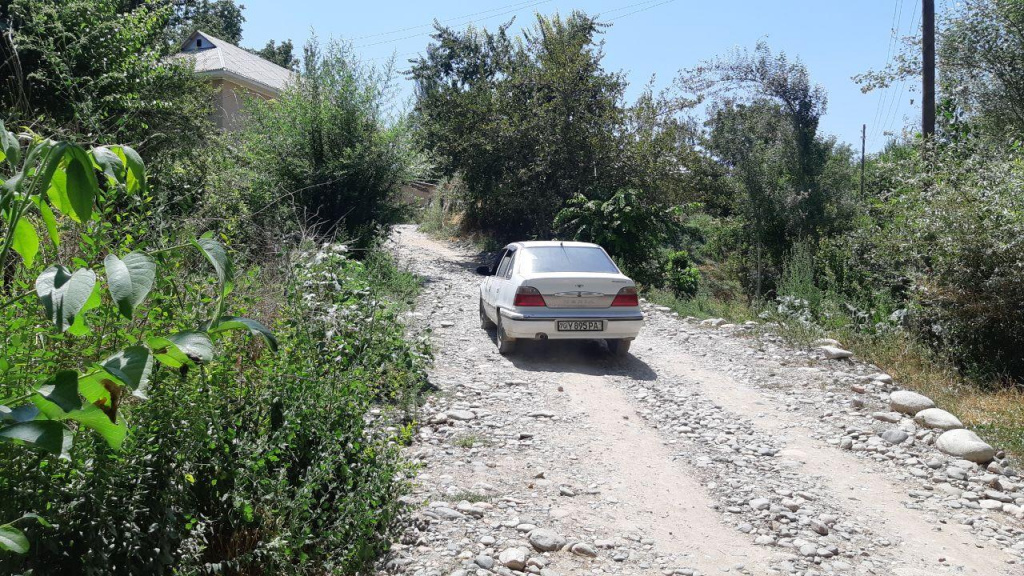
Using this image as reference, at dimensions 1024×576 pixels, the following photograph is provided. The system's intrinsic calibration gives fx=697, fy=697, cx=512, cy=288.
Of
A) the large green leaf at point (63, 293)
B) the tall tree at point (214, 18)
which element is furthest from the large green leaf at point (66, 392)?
the tall tree at point (214, 18)

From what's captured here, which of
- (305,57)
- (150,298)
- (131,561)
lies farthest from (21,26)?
(131,561)

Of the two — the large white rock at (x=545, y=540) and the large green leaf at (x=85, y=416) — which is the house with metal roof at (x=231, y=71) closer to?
the large white rock at (x=545, y=540)

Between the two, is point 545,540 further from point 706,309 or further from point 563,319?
point 706,309

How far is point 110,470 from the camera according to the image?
267 centimetres

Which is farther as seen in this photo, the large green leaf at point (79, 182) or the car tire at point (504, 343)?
the car tire at point (504, 343)

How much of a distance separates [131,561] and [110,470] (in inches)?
17.8

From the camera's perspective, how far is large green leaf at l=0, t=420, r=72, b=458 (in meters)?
1.09

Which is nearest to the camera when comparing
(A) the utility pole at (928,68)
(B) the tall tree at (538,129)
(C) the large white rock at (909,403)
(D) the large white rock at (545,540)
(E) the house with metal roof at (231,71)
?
(D) the large white rock at (545,540)

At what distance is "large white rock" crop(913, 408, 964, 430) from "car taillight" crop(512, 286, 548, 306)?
4.43m

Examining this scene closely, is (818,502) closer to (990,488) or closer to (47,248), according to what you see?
(990,488)

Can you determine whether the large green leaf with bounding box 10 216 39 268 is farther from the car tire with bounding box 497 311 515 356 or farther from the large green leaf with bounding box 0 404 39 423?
the car tire with bounding box 497 311 515 356

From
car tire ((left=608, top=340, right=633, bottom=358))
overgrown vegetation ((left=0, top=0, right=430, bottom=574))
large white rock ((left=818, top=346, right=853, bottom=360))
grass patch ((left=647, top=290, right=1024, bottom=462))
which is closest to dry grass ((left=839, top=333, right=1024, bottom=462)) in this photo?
grass patch ((left=647, top=290, right=1024, bottom=462))

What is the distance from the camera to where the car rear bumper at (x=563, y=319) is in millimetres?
9125

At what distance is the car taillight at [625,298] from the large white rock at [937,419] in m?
3.61
